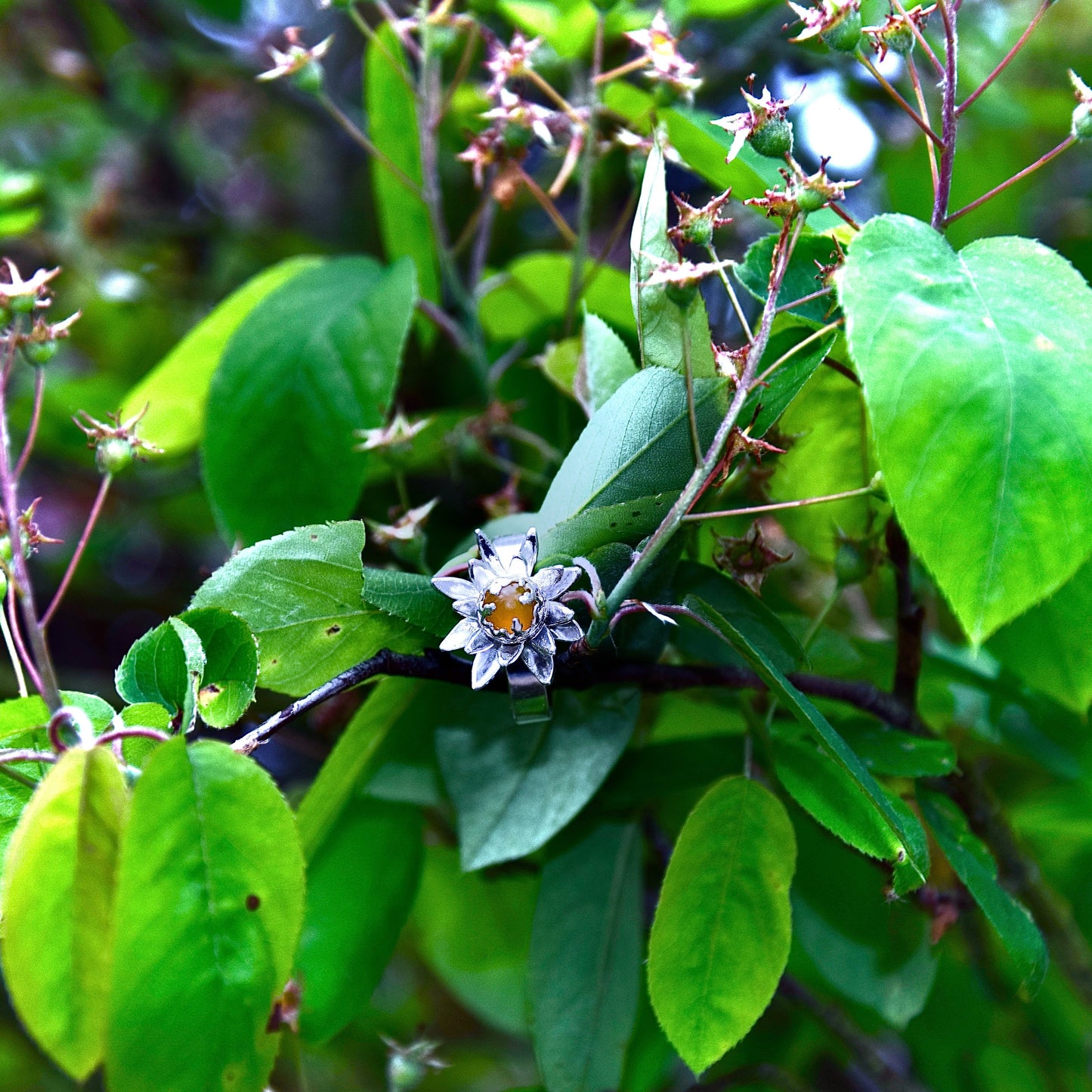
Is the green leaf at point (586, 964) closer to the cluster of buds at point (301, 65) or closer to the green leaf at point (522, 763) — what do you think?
the green leaf at point (522, 763)

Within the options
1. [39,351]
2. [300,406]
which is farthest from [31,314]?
[300,406]

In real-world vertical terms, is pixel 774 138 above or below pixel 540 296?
above

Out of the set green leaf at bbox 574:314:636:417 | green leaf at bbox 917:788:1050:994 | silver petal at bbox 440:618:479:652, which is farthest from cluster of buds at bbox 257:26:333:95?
green leaf at bbox 917:788:1050:994

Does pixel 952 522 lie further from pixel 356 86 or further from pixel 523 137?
pixel 356 86

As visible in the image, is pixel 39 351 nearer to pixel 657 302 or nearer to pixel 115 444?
pixel 115 444

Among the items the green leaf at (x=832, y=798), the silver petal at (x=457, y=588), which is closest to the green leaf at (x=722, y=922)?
the green leaf at (x=832, y=798)

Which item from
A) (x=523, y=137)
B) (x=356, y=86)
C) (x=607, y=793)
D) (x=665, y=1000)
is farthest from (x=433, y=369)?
(x=356, y=86)

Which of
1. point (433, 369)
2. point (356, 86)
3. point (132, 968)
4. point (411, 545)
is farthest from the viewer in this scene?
point (356, 86)
